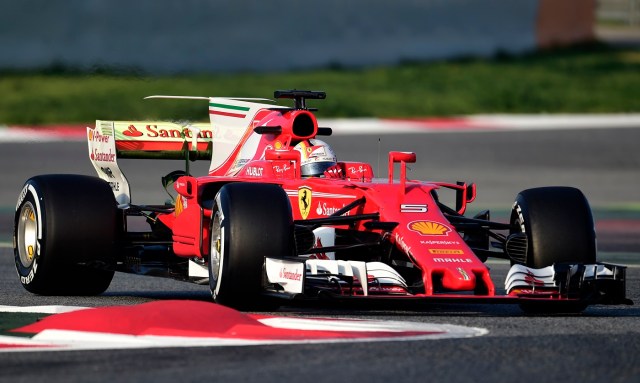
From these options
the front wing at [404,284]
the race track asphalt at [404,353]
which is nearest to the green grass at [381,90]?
the race track asphalt at [404,353]

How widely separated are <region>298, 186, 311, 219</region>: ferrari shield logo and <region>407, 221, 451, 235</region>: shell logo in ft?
2.89

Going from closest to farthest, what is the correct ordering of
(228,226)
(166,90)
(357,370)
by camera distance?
1. (357,370)
2. (228,226)
3. (166,90)

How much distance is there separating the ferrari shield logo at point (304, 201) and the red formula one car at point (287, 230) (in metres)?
0.01

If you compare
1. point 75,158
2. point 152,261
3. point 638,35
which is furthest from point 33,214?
point 638,35

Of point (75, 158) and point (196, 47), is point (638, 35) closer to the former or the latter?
point (196, 47)

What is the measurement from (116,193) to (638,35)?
94.3ft

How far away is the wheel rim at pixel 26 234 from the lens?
10.8 metres

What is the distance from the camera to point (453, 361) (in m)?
6.68

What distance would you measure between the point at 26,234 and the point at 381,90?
1760cm

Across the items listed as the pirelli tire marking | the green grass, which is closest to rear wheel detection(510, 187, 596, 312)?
the pirelli tire marking

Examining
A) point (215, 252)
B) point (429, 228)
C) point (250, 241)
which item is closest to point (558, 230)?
point (429, 228)

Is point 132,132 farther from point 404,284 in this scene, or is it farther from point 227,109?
point 404,284

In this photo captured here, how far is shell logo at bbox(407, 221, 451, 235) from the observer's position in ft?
29.5

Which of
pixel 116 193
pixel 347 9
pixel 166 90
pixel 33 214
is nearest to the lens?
pixel 33 214
